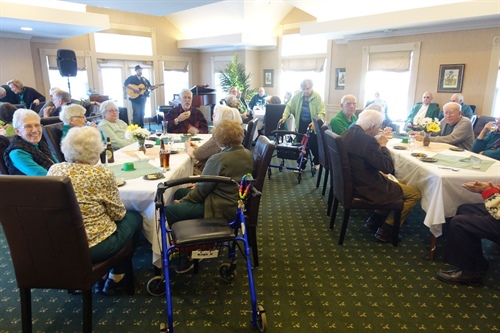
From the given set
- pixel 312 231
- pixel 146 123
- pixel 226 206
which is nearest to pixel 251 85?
pixel 146 123

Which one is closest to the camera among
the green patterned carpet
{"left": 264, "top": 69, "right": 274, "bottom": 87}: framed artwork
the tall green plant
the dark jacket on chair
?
the green patterned carpet

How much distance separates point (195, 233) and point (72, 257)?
613 mm

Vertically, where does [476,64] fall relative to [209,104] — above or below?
above

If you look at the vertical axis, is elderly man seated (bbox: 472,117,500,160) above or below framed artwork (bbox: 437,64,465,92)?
below

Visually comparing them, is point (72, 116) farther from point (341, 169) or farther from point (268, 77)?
point (268, 77)

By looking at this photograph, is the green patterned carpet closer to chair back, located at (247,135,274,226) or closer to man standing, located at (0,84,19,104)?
chair back, located at (247,135,274,226)

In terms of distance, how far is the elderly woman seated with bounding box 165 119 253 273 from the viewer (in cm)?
223

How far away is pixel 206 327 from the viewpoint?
1.93 m

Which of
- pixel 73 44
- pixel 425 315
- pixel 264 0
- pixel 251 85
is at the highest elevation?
pixel 264 0

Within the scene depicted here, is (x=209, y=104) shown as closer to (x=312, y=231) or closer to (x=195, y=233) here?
(x=312, y=231)

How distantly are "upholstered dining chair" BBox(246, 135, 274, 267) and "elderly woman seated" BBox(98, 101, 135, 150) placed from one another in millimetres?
1671

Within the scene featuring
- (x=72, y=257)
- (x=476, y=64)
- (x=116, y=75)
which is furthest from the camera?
(x=116, y=75)

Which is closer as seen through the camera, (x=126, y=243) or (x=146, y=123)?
(x=126, y=243)

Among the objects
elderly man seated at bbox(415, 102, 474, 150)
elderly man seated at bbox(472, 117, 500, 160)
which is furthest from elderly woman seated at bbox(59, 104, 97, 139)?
elderly man seated at bbox(472, 117, 500, 160)
